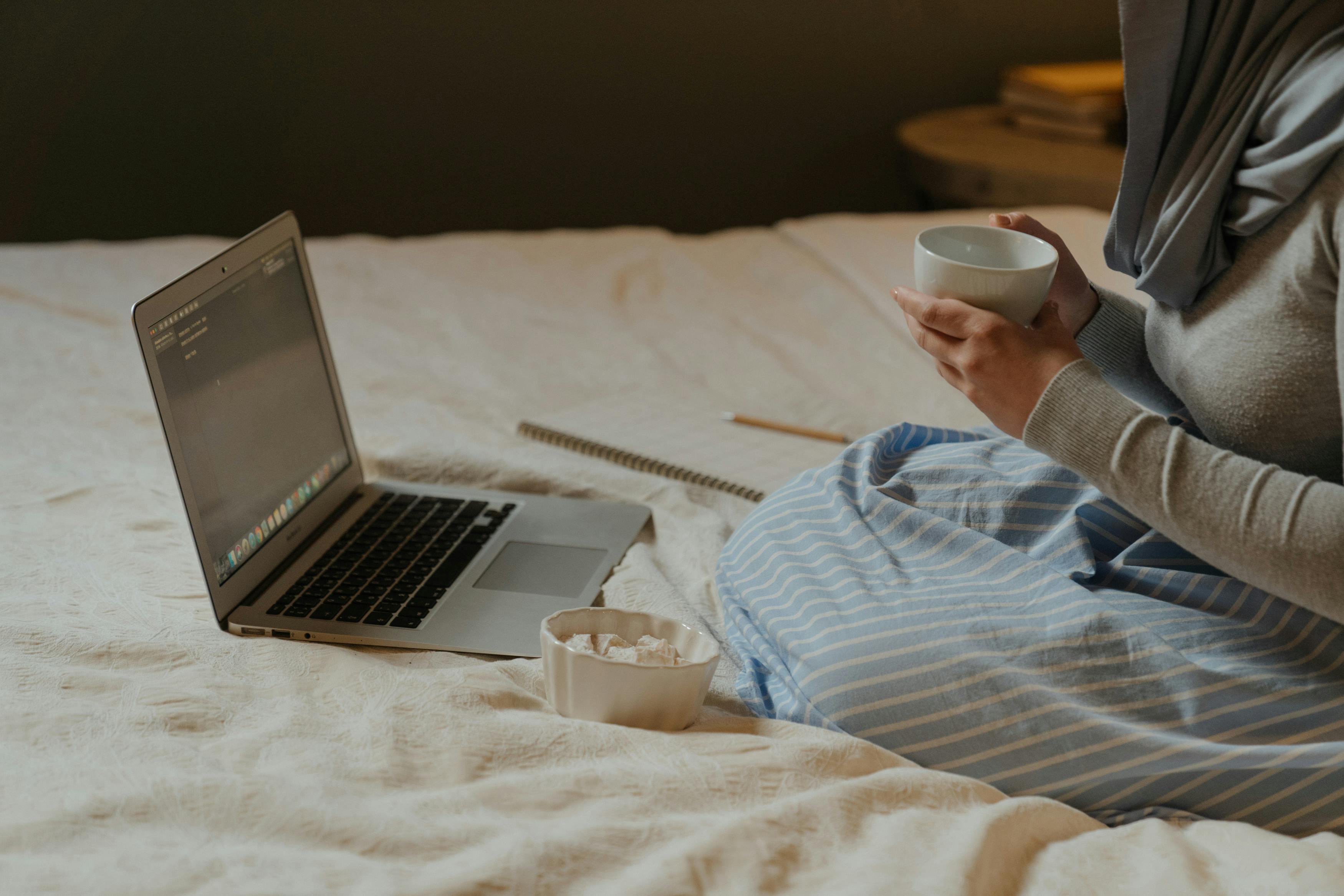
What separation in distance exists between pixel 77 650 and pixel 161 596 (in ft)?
0.40

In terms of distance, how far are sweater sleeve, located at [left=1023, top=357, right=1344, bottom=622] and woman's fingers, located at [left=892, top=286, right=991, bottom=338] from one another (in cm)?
6

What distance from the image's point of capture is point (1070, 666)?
2.42 feet

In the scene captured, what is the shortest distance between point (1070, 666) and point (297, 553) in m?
0.63

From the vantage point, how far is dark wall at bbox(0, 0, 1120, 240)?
2541mm

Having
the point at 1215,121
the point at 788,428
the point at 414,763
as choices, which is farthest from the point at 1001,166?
the point at 414,763

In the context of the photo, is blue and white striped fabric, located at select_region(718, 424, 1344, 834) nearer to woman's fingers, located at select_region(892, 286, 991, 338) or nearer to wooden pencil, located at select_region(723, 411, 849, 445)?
woman's fingers, located at select_region(892, 286, 991, 338)

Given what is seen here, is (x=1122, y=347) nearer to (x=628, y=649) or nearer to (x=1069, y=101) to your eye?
(x=628, y=649)

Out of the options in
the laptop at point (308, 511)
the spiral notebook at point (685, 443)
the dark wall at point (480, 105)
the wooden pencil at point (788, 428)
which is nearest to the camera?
the laptop at point (308, 511)

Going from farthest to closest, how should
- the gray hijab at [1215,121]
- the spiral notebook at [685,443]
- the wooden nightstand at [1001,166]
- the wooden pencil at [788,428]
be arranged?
the wooden nightstand at [1001,166] < the wooden pencil at [788,428] < the spiral notebook at [685,443] < the gray hijab at [1215,121]

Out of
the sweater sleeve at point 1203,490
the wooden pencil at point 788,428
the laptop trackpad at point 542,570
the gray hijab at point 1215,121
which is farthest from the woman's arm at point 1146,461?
the wooden pencil at point 788,428

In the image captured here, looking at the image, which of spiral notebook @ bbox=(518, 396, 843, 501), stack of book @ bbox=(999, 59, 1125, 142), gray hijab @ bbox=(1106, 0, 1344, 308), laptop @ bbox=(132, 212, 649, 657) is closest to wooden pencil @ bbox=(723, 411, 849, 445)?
spiral notebook @ bbox=(518, 396, 843, 501)

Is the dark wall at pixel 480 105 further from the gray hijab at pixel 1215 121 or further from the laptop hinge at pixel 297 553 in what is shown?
the gray hijab at pixel 1215 121

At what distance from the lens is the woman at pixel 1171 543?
2.25 ft

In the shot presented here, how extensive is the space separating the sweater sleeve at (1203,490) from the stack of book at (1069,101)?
2129 mm
